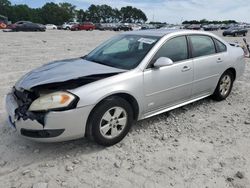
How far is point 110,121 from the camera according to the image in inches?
140

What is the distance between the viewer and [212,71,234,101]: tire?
5301 mm

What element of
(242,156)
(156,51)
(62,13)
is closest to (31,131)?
(156,51)

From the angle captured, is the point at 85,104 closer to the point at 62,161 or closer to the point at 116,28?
the point at 62,161

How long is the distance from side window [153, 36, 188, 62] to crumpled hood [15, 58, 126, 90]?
0.78 meters

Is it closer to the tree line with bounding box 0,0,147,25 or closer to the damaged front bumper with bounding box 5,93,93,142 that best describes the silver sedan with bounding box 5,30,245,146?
the damaged front bumper with bounding box 5,93,93,142

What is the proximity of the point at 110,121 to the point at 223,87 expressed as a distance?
2.91 m

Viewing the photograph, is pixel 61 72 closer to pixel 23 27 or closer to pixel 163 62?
pixel 163 62

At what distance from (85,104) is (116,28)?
55.3 meters

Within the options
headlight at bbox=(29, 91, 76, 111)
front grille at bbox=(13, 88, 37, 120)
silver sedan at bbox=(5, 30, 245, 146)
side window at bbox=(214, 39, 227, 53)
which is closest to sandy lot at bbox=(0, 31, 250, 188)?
silver sedan at bbox=(5, 30, 245, 146)

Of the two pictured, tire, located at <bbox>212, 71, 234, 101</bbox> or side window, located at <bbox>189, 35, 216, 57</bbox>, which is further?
tire, located at <bbox>212, 71, 234, 101</bbox>

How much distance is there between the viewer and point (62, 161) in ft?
10.9

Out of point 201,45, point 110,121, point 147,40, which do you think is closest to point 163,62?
point 147,40

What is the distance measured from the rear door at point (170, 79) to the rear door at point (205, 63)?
18 cm

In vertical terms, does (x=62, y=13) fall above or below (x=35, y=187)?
above
